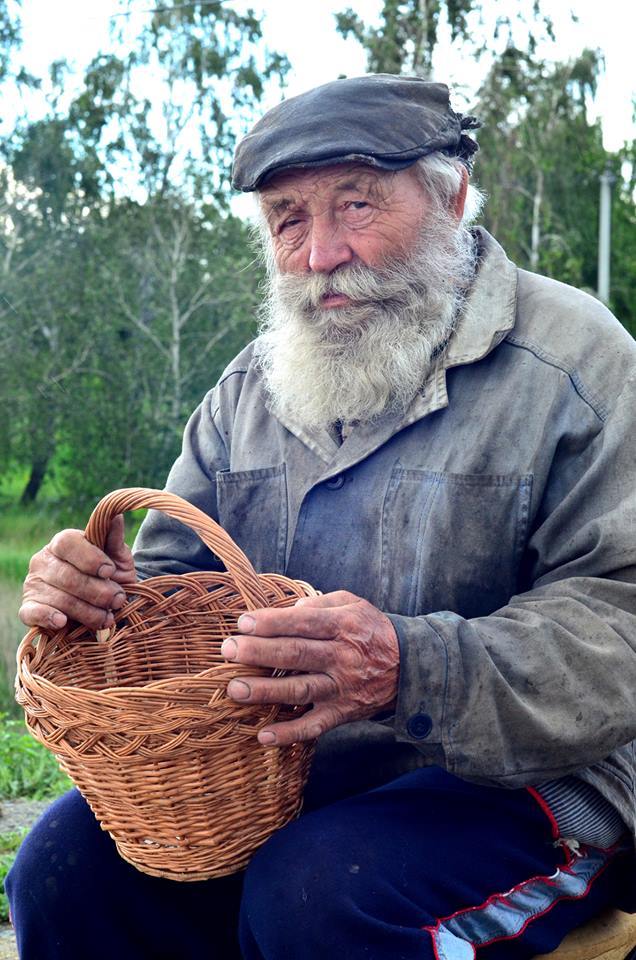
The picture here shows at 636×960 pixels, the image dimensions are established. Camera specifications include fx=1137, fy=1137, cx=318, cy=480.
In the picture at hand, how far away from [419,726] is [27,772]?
2.70 metres

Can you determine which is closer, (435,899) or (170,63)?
(435,899)

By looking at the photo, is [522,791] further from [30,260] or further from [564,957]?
[30,260]

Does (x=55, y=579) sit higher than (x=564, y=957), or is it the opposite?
(x=55, y=579)

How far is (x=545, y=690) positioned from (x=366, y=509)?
21.2 inches

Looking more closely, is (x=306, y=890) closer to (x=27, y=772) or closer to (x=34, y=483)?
(x=27, y=772)

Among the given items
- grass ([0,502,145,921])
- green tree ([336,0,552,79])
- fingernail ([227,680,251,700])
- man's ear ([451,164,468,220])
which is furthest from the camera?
green tree ([336,0,552,79])

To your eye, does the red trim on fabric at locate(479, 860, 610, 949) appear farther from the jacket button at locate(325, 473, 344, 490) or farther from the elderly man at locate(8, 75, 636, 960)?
the jacket button at locate(325, 473, 344, 490)

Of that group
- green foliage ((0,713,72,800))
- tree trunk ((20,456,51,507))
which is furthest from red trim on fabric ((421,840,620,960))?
tree trunk ((20,456,51,507))

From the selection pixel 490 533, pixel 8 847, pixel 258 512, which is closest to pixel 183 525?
pixel 258 512

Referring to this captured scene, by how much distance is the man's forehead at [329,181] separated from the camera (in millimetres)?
2326

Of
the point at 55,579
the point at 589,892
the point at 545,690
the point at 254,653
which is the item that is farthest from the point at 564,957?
the point at 55,579

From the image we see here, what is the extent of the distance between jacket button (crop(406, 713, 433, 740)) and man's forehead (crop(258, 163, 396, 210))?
3.57ft

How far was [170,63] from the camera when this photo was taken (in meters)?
15.9

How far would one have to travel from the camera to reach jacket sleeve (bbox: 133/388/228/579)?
2.55 meters
